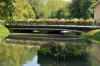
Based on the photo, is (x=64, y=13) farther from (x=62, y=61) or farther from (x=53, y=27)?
(x=62, y=61)

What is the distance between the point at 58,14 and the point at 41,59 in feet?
279

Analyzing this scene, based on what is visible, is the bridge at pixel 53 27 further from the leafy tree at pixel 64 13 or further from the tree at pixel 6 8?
the tree at pixel 6 8

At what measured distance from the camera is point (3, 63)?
20.9 meters

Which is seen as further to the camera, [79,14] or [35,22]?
[79,14]

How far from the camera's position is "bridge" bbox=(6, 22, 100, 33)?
6022cm

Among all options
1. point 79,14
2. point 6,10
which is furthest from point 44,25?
point 6,10

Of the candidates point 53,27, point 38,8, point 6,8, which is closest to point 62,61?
point 6,8

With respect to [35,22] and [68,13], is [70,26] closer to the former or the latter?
[35,22]

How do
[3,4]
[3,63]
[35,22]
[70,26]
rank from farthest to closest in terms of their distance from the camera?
[35,22] < [70,26] < [3,63] < [3,4]

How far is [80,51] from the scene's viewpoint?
23578 millimetres

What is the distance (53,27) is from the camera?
208 ft

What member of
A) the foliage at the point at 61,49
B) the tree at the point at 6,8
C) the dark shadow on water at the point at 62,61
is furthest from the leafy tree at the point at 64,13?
the tree at the point at 6,8

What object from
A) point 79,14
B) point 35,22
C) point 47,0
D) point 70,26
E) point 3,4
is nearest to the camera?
point 3,4

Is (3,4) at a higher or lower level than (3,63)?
higher
